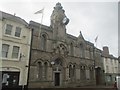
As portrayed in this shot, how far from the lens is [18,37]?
20.2 metres

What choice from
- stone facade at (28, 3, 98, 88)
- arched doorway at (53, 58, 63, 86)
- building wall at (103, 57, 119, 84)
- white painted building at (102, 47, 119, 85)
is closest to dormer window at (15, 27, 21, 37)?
stone facade at (28, 3, 98, 88)

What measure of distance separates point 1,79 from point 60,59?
34.8 feet

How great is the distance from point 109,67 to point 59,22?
20479mm

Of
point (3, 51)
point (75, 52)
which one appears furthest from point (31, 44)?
point (75, 52)

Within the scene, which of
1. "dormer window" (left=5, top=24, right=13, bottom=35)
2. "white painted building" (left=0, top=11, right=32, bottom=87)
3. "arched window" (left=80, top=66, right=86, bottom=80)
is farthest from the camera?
"arched window" (left=80, top=66, right=86, bottom=80)

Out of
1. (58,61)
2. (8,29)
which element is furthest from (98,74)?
(8,29)

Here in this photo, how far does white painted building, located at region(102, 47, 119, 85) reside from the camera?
123 feet

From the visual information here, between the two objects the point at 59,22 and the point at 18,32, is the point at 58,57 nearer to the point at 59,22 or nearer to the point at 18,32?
the point at 59,22

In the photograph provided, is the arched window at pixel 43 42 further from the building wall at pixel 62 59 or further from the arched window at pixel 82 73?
the arched window at pixel 82 73

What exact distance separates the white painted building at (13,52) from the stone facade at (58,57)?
3.81 ft

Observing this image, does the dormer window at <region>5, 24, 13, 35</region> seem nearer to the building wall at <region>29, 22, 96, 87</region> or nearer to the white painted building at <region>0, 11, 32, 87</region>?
the white painted building at <region>0, 11, 32, 87</region>

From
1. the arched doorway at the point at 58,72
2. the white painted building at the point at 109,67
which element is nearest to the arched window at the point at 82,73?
the arched doorway at the point at 58,72

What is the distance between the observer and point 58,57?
25.1 metres

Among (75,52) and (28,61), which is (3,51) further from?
(75,52)
